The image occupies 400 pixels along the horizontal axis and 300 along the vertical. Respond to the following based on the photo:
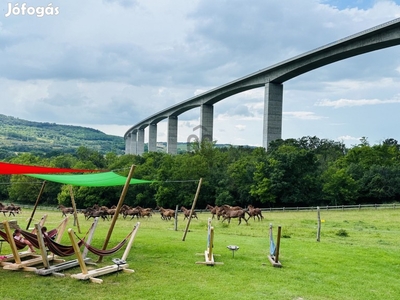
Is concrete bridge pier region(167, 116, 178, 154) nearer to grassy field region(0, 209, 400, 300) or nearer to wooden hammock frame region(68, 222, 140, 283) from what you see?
grassy field region(0, 209, 400, 300)

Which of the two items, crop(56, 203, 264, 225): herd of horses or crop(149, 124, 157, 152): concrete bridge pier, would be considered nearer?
crop(56, 203, 264, 225): herd of horses

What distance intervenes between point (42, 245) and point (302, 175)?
1348 inches

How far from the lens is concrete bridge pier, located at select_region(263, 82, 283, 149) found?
46062mm

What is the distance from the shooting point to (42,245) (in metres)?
7.28

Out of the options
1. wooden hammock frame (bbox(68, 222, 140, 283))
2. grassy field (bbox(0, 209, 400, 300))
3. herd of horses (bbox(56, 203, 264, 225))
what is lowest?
herd of horses (bbox(56, 203, 264, 225))

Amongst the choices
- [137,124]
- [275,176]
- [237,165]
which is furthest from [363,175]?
[137,124]

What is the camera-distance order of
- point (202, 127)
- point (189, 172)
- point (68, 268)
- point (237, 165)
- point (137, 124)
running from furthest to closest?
1. point (137, 124)
2. point (202, 127)
3. point (189, 172)
4. point (237, 165)
5. point (68, 268)

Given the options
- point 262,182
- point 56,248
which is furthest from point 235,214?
point 262,182

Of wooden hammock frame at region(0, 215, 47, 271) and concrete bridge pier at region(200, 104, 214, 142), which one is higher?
concrete bridge pier at region(200, 104, 214, 142)

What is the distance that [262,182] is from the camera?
127ft

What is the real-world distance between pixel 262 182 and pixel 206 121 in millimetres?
24814

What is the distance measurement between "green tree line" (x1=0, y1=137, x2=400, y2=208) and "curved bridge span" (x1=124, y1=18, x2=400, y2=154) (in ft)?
13.9

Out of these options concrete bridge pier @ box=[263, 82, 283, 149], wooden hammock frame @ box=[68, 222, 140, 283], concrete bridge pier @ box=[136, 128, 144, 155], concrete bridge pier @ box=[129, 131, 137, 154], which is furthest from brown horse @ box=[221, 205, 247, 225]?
concrete bridge pier @ box=[129, 131, 137, 154]

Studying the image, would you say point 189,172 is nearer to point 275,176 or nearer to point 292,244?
point 275,176
